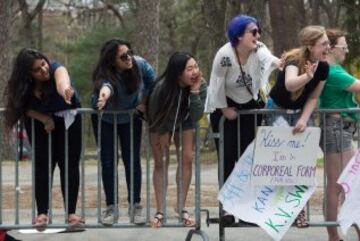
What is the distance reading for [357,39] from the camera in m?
24.6

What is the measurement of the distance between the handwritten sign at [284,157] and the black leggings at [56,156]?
1.71 meters

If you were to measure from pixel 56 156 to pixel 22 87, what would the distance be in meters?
0.76

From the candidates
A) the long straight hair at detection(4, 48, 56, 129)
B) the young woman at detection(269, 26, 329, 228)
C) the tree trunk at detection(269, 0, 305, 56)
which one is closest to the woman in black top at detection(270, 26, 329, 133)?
the young woman at detection(269, 26, 329, 228)

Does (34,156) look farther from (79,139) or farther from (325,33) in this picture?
(325,33)

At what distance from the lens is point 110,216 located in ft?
24.0

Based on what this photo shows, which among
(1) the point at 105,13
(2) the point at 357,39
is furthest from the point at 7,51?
(1) the point at 105,13

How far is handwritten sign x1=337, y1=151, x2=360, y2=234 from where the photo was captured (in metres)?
7.12

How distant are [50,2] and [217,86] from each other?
34616 mm

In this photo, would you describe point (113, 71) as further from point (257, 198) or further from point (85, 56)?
point (85, 56)

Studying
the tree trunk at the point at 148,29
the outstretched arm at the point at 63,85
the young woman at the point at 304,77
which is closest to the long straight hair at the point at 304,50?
the young woman at the point at 304,77

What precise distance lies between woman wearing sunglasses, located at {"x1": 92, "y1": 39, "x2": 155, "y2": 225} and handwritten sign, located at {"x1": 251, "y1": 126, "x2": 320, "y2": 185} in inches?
45.3

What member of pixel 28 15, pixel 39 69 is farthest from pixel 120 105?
pixel 28 15

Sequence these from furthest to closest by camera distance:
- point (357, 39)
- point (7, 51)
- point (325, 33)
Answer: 1. point (357, 39)
2. point (7, 51)
3. point (325, 33)

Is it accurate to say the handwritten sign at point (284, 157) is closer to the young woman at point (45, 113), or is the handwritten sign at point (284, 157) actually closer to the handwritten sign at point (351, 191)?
the handwritten sign at point (351, 191)
